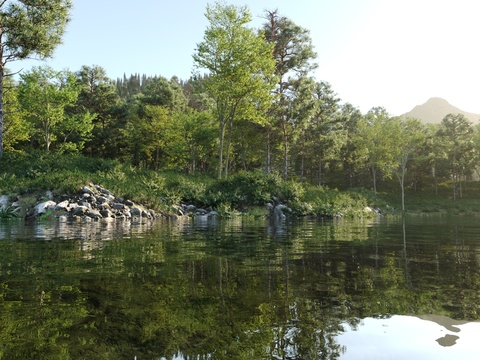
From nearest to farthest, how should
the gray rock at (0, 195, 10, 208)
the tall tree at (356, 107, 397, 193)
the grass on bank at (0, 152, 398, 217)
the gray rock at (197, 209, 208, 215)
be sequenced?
the gray rock at (0, 195, 10, 208)
the grass on bank at (0, 152, 398, 217)
the gray rock at (197, 209, 208, 215)
the tall tree at (356, 107, 397, 193)

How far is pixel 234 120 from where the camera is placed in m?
34.7

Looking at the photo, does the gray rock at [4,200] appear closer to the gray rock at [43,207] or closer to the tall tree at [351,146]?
the gray rock at [43,207]

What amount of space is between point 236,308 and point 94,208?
14.5 m

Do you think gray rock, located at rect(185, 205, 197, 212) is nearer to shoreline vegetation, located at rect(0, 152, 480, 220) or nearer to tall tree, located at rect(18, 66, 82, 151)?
shoreline vegetation, located at rect(0, 152, 480, 220)

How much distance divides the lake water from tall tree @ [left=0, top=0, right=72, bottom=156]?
23504 millimetres

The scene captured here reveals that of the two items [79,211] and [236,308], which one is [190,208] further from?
[236,308]

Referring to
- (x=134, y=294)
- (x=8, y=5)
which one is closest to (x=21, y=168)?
(x=8, y=5)

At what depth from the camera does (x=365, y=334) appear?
2141mm

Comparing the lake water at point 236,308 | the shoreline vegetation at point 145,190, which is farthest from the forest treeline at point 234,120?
the lake water at point 236,308

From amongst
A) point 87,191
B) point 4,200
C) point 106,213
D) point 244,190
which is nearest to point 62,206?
point 87,191

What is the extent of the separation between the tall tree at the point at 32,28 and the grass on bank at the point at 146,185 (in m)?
4.06

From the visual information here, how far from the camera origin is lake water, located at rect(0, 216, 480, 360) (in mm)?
1902


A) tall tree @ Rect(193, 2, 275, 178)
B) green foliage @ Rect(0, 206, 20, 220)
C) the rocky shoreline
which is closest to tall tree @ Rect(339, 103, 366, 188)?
tall tree @ Rect(193, 2, 275, 178)

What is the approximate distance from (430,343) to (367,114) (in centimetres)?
5706
